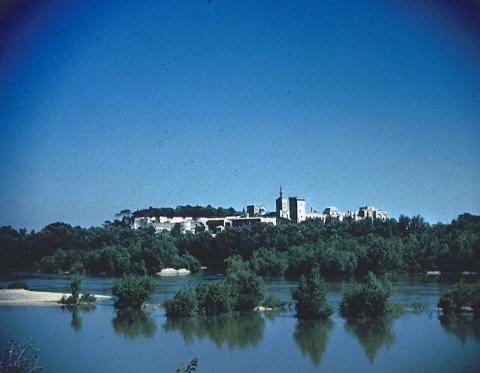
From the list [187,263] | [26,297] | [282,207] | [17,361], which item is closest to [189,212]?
[282,207]

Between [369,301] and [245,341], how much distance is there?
4.89m

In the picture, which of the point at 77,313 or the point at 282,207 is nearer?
the point at 77,313

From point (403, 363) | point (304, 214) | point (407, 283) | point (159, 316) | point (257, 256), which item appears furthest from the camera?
point (304, 214)

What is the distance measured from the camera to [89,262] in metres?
48.4

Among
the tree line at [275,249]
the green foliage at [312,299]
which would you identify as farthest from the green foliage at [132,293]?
the tree line at [275,249]

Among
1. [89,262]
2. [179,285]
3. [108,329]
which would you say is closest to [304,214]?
[89,262]

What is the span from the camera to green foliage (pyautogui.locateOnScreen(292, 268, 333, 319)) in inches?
858

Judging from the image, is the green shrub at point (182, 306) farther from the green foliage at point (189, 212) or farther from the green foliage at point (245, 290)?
the green foliage at point (189, 212)

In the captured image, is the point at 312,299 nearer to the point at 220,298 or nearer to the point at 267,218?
the point at 220,298

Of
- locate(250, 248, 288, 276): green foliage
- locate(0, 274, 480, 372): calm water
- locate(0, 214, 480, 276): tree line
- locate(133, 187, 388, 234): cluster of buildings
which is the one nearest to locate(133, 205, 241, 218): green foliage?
locate(133, 187, 388, 234): cluster of buildings

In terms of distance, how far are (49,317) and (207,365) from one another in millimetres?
8931

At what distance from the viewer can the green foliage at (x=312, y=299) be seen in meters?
21.8

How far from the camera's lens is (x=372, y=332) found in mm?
19531

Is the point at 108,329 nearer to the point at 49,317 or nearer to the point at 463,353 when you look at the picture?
the point at 49,317
